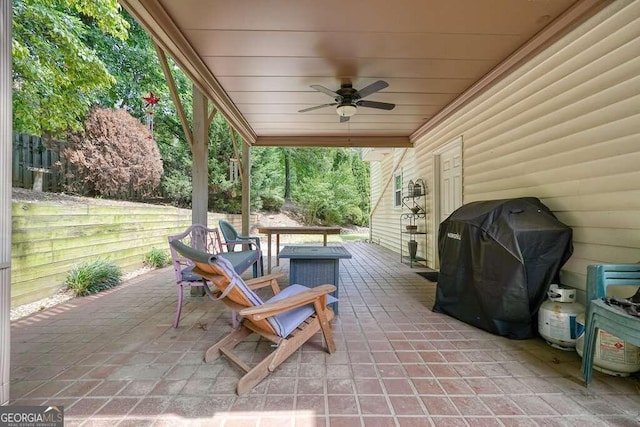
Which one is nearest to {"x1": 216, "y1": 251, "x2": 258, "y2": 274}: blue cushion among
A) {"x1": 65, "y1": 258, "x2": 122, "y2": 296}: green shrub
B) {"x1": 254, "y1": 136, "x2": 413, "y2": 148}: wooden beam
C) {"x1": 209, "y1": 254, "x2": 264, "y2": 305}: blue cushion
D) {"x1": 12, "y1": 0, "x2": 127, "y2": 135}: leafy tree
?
{"x1": 209, "y1": 254, "x2": 264, "y2": 305}: blue cushion

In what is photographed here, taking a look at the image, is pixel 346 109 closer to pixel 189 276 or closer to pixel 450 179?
pixel 450 179

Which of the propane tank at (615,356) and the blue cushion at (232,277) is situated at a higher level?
the blue cushion at (232,277)

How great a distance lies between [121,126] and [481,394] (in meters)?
8.80

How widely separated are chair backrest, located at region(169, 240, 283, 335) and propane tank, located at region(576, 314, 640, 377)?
7.04 ft

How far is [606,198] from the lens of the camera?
86.8 inches

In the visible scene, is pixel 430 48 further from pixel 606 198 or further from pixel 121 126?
pixel 121 126

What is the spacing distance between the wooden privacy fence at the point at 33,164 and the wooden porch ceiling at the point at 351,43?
4.18 meters

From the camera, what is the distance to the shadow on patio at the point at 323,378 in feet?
5.06

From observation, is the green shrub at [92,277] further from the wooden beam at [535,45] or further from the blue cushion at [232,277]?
the wooden beam at [535,45]

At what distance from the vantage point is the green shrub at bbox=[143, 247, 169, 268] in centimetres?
546

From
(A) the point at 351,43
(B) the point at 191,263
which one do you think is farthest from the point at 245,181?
(A) the point at 351,43

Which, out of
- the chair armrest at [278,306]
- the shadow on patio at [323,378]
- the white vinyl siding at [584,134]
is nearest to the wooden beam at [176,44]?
the chair armrest at [278,306]

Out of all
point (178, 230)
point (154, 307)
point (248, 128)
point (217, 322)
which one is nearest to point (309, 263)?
point (217, 322)

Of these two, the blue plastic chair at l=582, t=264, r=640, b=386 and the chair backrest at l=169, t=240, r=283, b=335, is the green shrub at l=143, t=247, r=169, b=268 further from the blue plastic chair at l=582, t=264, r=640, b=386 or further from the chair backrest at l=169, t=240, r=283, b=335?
the blue plastic chair at l=582, t=264, r=640, b=386
